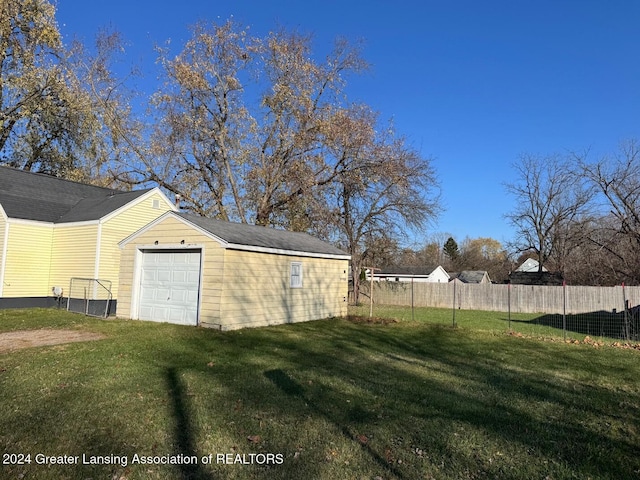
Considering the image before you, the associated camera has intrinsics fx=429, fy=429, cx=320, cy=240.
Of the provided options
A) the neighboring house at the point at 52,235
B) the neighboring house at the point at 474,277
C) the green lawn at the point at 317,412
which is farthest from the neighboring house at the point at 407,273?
the green lawn at the point at 317,412

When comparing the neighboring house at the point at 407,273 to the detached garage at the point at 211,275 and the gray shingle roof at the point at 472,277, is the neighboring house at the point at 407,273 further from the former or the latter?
the detached garage at the point at 211,275

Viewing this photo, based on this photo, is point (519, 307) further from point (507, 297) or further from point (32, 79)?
point (32, 79)

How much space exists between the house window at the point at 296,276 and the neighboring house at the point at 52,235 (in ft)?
22.4

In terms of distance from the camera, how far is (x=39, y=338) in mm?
9664

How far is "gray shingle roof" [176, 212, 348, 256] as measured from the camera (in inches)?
477

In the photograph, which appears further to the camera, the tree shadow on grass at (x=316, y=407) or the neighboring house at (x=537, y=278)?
the neighboring house at (x=537, y=278)

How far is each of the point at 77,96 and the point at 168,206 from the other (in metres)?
9.32

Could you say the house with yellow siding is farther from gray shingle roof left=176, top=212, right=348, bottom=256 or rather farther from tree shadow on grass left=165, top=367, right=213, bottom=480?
tree shadow on grass left=165, top=367, right=213, bottom=480

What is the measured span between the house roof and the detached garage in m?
3.90

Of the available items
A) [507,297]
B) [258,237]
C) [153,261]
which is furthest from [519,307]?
[153,261]

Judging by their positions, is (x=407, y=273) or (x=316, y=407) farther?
(x=407, y=273)

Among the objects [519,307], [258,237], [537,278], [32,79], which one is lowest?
[519,307]

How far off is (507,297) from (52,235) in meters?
24.7

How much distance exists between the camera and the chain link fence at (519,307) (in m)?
16.0
